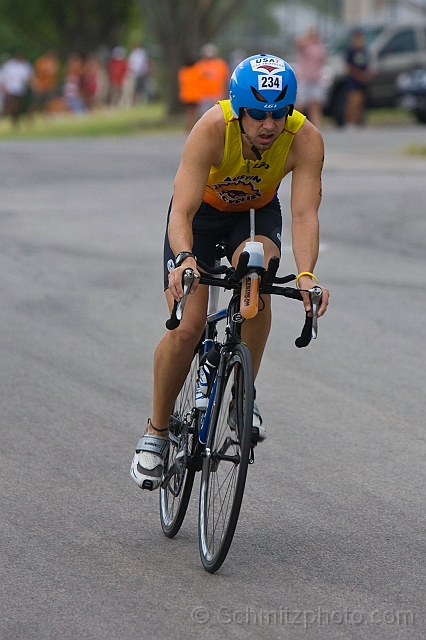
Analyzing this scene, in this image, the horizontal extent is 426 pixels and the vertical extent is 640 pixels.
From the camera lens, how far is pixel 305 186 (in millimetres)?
4898

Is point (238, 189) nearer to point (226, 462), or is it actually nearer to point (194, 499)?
point (226, 462)

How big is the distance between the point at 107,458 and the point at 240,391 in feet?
5.85

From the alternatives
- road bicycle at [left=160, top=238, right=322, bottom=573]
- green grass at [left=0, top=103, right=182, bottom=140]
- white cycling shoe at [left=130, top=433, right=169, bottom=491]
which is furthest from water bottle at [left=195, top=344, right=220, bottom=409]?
green grass at [left=0, top=103, right=182, bottom=140]

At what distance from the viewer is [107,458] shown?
608 centimetres

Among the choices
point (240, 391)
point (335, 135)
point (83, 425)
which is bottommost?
point (335, 135)

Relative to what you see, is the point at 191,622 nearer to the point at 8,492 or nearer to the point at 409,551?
the point at 409,551

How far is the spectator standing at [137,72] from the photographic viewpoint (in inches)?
1658

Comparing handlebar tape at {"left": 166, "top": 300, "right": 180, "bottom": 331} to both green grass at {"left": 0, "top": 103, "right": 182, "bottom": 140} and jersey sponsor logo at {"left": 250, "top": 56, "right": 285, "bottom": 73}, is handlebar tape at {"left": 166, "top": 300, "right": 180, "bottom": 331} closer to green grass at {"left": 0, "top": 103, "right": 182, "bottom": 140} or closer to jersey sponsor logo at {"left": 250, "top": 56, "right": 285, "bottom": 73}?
jersey sponsor logo at {"left": 250, "top": 56, "right": 285, "bottom": 73}

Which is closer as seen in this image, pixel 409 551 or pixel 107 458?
pixel 409 551

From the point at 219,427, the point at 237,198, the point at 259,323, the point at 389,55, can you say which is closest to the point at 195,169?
the point at 237,198

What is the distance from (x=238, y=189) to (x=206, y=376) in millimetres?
789

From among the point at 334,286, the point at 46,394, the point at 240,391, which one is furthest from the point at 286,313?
the point at 240,391

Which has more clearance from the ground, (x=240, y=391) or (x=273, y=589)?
(x=240, y=391)

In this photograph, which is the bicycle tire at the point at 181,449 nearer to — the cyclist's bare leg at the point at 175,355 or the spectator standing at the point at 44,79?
the cyclist's bare leg at the point at 175,355
